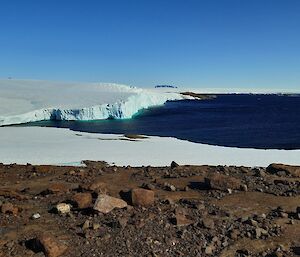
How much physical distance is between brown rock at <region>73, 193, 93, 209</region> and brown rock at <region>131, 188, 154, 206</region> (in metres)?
0.91

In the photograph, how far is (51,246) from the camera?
6.91 metres

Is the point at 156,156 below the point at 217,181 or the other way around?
below

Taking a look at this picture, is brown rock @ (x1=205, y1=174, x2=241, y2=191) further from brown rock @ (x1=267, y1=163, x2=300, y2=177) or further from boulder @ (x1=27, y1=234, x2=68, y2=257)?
boulder @ (x1=27, y1=234, x2=68, y2=257)

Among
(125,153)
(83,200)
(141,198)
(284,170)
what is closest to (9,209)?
(83,200)

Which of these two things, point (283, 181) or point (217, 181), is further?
point (283, 181)

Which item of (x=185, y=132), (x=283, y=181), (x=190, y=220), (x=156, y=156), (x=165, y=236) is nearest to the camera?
(x=165, y=236)

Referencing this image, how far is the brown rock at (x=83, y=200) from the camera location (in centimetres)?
881

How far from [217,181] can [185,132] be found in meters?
28.4

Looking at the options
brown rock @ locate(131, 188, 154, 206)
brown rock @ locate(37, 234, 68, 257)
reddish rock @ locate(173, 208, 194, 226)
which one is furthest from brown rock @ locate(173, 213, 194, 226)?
brown rock @ locate(37, 234, 68, 257)

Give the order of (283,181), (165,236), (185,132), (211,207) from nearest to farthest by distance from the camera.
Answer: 1. (165,236)
2. (211,207)
3. (283,181)
4. (185,132)

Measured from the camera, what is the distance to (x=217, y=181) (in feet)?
34.8

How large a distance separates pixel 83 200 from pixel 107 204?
0.65 meters

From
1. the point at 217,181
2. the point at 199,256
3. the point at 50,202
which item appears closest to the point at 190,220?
the point at 199,256

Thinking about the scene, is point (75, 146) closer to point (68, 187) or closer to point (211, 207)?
point (68, 187)
